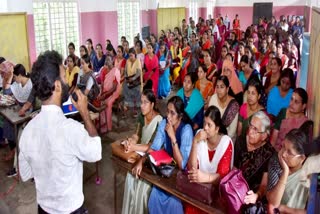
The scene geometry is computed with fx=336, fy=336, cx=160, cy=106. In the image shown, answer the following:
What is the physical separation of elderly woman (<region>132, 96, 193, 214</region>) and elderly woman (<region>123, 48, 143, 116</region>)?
3520 mm

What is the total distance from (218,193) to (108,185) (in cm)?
202

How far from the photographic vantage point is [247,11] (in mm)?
16891

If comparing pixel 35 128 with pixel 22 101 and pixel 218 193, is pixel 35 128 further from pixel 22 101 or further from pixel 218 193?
pixel 22 101

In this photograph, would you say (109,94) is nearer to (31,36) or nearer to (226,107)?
(226,107)

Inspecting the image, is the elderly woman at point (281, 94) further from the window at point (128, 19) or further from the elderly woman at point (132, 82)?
the window at point (128, 19)

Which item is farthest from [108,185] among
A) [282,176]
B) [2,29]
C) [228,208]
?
[2,29]

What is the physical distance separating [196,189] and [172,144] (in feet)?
1.94

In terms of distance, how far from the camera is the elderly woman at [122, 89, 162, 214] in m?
2.97

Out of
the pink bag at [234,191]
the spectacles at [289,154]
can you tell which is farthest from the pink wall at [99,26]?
the spectacles at [289,154]

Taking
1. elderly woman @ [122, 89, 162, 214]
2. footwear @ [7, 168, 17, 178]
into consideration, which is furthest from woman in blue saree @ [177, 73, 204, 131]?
footwear @ [7, 168, 17, 178]

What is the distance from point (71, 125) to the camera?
1854 millimetres

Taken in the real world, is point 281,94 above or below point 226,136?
above

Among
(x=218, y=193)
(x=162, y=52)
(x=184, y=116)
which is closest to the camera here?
(x=218, y=193)

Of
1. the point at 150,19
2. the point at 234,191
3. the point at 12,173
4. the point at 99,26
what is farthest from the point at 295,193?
the point at 150,19
